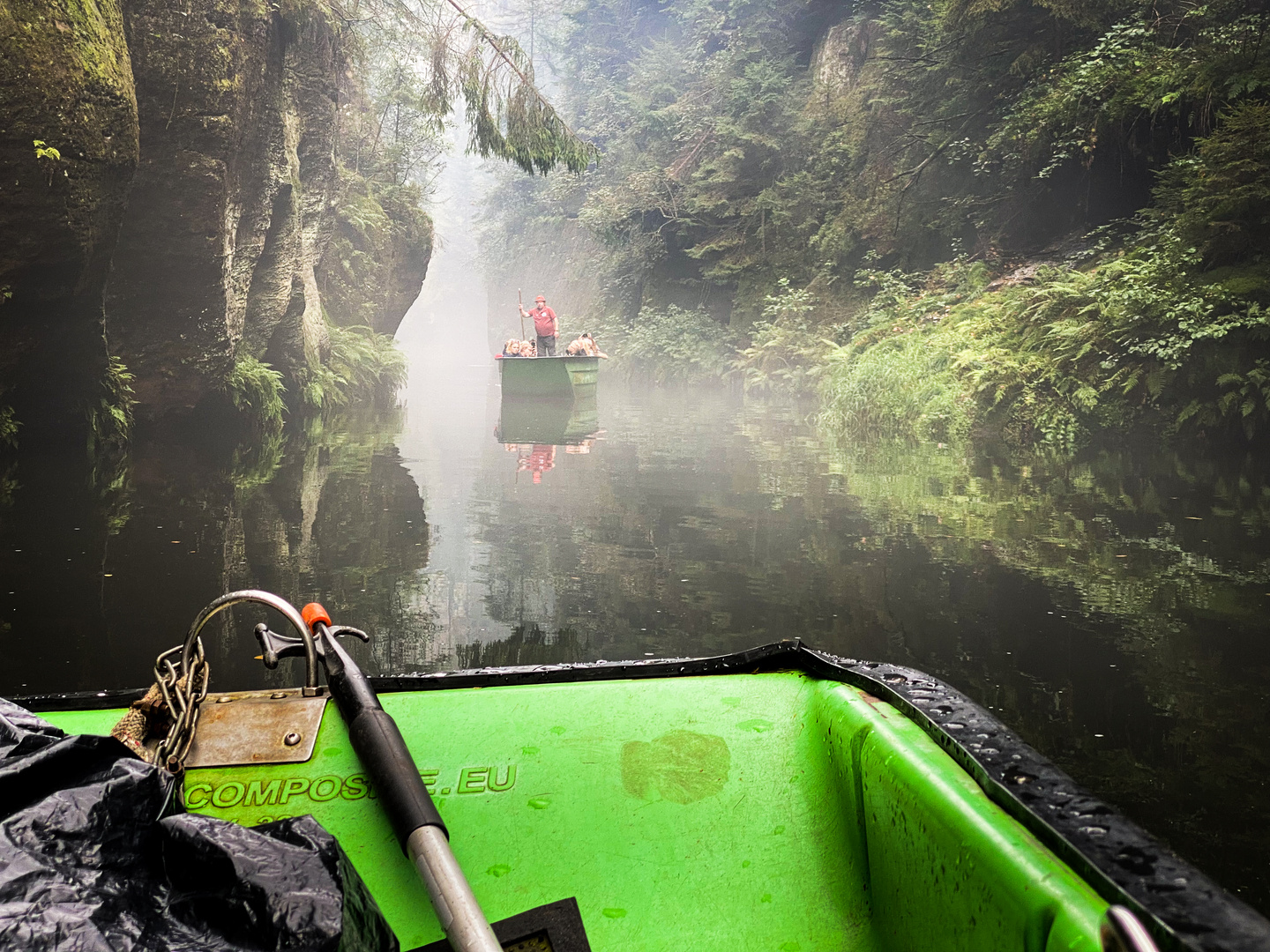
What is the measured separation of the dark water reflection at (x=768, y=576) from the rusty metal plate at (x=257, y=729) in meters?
1.49

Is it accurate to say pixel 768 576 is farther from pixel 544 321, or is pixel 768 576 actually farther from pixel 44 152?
pixel 544 321

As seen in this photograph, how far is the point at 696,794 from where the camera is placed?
173 centimetres

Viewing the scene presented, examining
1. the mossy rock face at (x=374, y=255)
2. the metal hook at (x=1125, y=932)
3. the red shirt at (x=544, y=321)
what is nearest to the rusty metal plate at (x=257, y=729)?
the metal hook at (x=1125, y=932)

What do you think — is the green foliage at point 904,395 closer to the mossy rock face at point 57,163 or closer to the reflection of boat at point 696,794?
the mossy rock face at point 57,163

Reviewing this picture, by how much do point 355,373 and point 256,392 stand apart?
584cm

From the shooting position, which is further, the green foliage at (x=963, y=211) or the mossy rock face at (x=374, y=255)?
the mossy rock face at (x=374, y=255)

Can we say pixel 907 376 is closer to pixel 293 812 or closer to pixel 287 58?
pixel 287 58

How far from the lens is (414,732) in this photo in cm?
187

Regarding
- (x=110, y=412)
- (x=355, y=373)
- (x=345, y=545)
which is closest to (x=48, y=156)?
(x=110, y=412)

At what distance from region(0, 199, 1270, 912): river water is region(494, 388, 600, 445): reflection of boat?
2.66 metres

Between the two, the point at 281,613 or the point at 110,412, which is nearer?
the point at 281,613

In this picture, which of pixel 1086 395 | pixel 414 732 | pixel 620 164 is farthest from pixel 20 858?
pixel 620 164

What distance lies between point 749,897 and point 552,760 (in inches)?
17.8

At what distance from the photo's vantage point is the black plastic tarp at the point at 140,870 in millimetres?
1003
